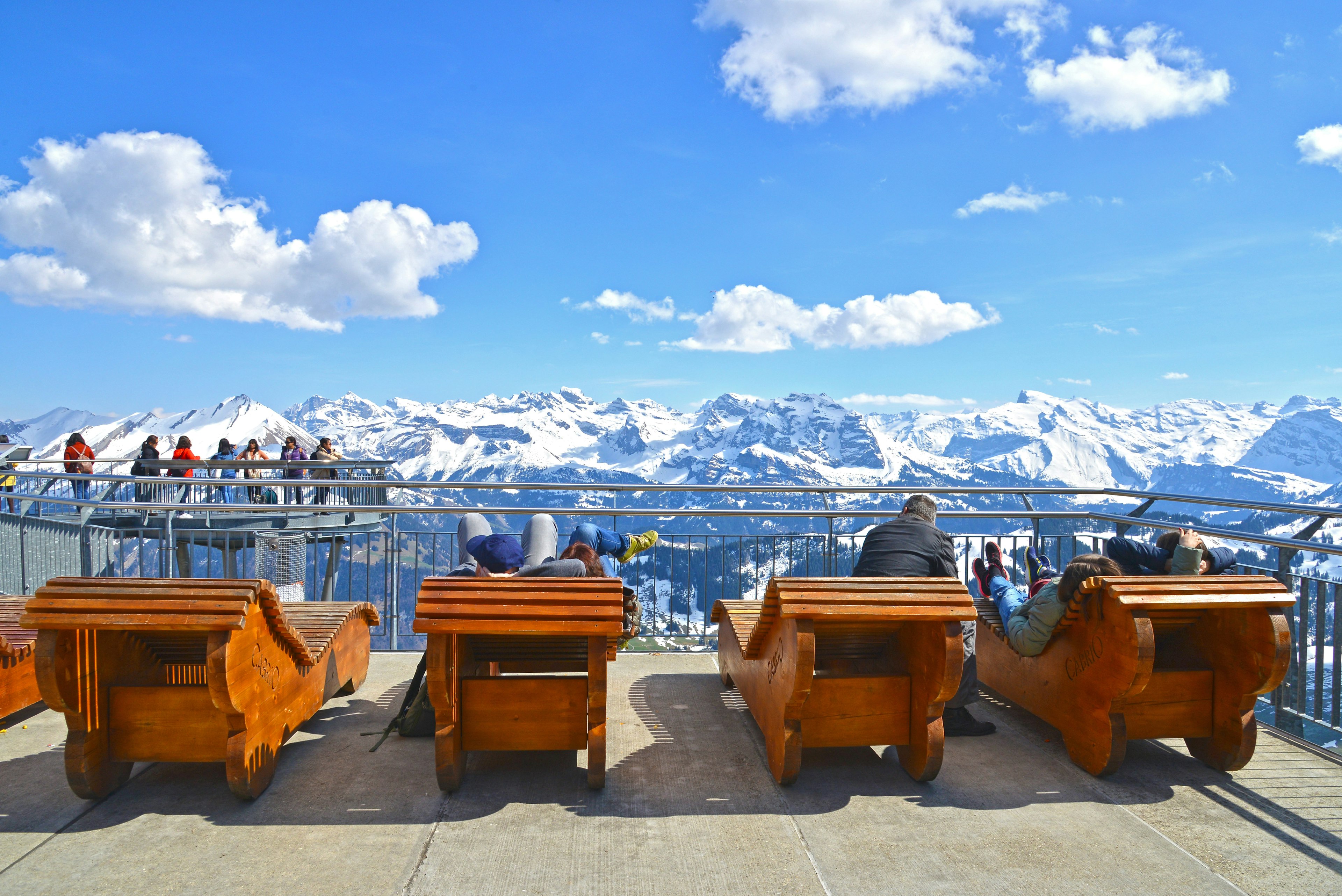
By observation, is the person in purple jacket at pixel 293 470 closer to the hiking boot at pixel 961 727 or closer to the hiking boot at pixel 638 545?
the hiking boot at pixel 638 545

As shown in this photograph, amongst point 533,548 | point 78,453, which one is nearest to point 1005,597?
point 533,548

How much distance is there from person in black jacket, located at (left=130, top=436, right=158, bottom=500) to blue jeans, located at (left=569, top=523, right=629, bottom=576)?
49.9 ft

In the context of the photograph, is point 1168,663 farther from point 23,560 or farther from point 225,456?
point 225,456

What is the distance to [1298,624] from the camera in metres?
4.91

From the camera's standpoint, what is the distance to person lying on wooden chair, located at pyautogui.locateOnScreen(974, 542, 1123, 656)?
4117mm

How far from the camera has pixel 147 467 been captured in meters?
18.3

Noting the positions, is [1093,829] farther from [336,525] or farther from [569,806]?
[336,525]

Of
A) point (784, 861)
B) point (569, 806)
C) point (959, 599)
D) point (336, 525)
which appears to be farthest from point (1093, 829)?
point (336, 525)

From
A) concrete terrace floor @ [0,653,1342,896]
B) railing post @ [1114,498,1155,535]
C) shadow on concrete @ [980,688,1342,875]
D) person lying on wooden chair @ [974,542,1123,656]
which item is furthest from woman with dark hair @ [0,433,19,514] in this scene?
railing post @ [1114,498,1155,535]

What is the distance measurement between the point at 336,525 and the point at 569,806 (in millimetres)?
15861

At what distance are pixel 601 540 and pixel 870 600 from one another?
109 inches

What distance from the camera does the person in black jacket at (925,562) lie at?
448 cm

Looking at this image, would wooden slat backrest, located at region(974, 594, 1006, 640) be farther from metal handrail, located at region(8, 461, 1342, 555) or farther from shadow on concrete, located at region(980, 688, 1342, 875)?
metal handrail, located at region(8, 461, 1342, 555)

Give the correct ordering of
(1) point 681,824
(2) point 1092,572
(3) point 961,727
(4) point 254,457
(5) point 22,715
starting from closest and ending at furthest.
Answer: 1. (1) point 681,824
2. (2) point 1092,572
3. (3) point 961,727
4. (5) point 22,715
5. (4) point 254,457
